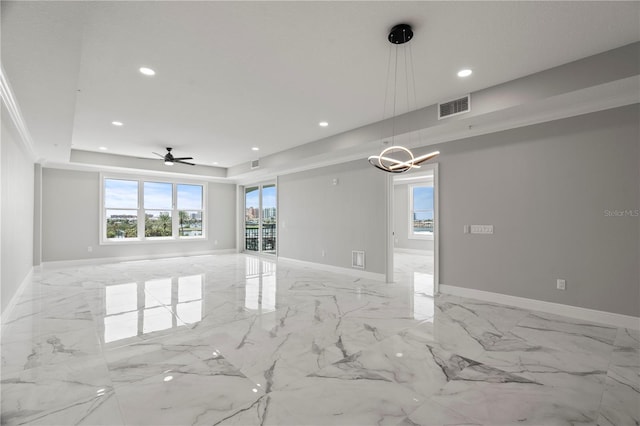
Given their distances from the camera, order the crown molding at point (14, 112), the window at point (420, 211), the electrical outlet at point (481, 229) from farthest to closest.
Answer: the window at point (420, 211) < the electrical outlet at point (481, 229) < the crown molding at point (14, 112)

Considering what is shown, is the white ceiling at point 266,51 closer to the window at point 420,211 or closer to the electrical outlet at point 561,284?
the electrical outlet at point 561,284

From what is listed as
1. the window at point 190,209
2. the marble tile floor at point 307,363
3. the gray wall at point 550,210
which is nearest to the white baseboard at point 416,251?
the gray wall at point 550,210

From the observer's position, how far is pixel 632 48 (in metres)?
2.77

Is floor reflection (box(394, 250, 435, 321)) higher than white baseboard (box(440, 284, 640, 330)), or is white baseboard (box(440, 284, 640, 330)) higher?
white baseboard (box(440, 284, 640, 330))

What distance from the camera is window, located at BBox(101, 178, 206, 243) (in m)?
8.38

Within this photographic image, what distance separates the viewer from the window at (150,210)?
8.38m

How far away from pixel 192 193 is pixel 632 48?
990 centimetres

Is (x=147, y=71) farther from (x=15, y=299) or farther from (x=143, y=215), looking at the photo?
(x=143, y=215)

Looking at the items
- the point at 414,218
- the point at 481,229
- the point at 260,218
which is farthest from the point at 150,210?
the point at 481,229

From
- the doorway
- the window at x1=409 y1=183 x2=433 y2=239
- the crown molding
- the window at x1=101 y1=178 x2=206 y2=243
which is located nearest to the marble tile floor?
the crown molding

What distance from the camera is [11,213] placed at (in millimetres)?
4121

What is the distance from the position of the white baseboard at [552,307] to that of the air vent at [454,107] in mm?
2630

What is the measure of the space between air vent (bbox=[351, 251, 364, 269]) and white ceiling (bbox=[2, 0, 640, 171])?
2.98 m

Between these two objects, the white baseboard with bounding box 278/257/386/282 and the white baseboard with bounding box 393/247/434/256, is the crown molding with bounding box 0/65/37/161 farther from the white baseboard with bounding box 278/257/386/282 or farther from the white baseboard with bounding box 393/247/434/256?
the white baseboard with bounding box 393/247/434/256
